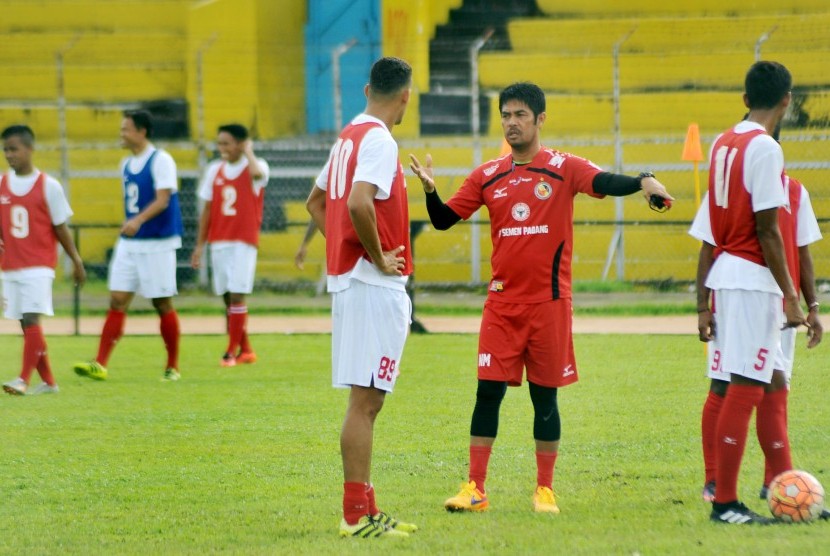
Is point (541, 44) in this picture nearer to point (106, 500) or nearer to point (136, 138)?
point (136, 138)

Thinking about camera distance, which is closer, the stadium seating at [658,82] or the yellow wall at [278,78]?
the stadium seating at [658,82]

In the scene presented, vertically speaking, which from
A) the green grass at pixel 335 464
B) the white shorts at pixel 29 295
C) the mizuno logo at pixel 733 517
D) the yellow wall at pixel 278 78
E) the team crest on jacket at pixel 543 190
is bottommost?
the green grass at pixel 335 464

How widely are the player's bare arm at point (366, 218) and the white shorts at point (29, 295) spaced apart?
5714 mm

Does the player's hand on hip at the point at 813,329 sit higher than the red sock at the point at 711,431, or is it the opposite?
the player's hand on hip at the point at 813,329

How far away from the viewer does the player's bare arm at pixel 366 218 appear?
5.61m

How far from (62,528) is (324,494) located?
1358mm

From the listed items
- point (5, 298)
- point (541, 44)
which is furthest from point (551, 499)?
point (541, 44)

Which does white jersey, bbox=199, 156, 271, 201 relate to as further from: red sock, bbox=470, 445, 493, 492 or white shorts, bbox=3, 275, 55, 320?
red sock, bbox=470, 445, 493, 492

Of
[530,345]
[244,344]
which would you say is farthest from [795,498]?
[244,344]

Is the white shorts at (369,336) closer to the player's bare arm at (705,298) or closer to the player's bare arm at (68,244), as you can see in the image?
the player's bare arm at (705,298)

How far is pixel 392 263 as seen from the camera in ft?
18.8

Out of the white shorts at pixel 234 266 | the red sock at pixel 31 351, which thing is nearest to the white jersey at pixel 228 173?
the white shorts at pixel 234 266

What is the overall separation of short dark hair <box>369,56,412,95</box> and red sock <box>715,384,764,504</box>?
206cm

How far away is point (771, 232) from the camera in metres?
5.62
